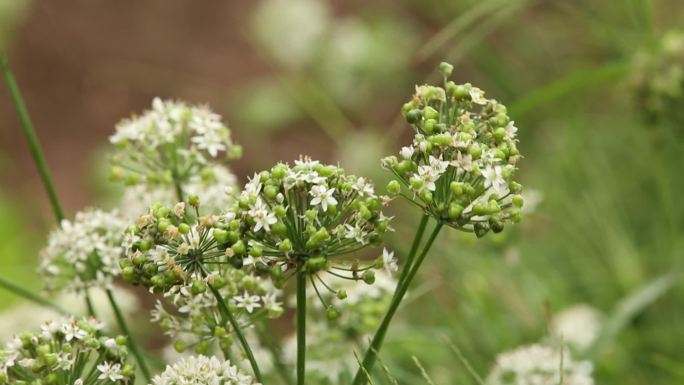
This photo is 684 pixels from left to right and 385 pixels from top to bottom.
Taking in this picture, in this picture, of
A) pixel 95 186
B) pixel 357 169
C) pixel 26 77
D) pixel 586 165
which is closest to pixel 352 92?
pixel 357 169

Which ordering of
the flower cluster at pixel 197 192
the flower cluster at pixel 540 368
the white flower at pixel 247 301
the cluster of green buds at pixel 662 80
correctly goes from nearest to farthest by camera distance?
the white flower at pixel 247 301 < the flower cluster at pixel 197 192 < the flower cluster at pixel 540 368 < the cluster of green buds at pixel 662 80

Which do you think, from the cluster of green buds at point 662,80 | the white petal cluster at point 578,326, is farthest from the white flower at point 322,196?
the cluster of green buds at point 662,80

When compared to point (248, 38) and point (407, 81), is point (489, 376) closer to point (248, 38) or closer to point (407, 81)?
point (407, 81)

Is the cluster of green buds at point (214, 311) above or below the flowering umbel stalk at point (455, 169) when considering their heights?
below

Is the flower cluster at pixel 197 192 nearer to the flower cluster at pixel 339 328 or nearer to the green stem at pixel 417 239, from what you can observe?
the flower cluster at pixel 339 328

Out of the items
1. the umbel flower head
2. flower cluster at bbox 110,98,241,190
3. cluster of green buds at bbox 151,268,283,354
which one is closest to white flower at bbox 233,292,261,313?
cluster of green buds at bbox 151,268,283,354

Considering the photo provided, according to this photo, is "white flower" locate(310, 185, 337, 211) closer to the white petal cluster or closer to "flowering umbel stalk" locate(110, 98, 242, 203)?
"flowering umbel stalk" locate(110, 98, 242, 203)

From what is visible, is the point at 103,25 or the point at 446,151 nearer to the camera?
the point at 446,151
